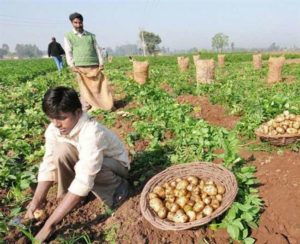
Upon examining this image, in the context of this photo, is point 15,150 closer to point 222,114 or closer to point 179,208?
point 179,208

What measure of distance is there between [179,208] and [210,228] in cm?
31

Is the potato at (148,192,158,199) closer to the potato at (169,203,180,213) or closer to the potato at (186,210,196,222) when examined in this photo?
the potato at (169,203,180,213)

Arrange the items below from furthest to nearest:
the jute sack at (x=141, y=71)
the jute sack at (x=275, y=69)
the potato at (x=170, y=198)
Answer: the jute sack at (x=275, y=69) < the jute sack at (x=141, y=71) < the potato at (x=170, y=198)

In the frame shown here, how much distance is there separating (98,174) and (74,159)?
261 millimetres

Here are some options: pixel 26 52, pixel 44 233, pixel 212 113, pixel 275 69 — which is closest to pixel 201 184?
pixel 44 233

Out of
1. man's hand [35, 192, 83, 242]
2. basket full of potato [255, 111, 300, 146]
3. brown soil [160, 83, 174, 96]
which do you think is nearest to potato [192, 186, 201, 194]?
man's hand [35, 192, 83, 242]

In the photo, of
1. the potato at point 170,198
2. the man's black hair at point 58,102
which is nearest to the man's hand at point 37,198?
the man's black hair at point 58,102

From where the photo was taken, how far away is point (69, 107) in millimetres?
2699

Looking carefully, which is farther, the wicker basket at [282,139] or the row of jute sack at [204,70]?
the row of jute sack at [204,70]

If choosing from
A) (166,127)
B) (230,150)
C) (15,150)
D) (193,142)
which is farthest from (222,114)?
(15,150)

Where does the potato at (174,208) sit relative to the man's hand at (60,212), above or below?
below

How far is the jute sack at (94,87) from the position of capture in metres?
6.98

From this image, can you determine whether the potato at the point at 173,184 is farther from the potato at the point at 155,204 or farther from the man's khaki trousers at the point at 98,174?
the man's khaki trousers at the point at 98,174

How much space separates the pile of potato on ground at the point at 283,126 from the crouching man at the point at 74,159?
75.3 inches
